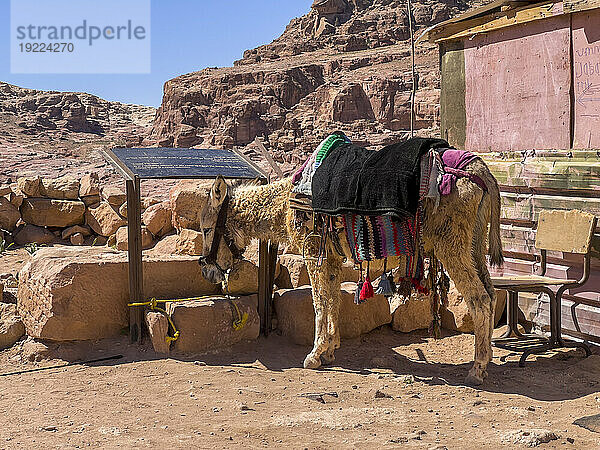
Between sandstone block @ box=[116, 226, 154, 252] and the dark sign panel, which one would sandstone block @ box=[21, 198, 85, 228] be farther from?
the dark sign panel

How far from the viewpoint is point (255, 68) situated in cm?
8688

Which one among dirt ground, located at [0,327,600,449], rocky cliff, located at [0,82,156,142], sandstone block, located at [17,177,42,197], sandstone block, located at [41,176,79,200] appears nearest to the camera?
dirt ground, located at [0,327,600,449]

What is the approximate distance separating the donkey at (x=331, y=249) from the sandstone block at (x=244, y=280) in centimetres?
51

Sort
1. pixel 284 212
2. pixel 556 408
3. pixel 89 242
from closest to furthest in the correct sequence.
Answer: pixel 556 408, pixel 284 212, pixel 89 242

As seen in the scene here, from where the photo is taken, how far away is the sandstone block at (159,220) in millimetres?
11078

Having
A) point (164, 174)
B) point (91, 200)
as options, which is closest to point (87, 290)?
point (164, 174)

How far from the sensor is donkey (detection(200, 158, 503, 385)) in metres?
5.61

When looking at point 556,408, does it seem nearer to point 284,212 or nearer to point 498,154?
point 284,212

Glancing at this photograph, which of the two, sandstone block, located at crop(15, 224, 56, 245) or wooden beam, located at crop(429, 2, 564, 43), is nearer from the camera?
wooden beam, located at crop(429, 2, 564, 43)

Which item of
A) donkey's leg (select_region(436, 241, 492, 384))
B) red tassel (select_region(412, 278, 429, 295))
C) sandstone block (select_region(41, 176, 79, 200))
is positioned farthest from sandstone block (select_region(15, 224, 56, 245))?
donkey's leg (select_region(436, 241, 492, 384))

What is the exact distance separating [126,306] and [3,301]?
1886mm

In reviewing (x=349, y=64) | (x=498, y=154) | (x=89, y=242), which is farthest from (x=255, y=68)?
(x=498, y=154)

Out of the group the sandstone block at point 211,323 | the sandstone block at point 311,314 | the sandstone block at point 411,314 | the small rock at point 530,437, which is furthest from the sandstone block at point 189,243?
the small rock at point 530,437

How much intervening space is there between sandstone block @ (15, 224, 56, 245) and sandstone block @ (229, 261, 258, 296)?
8.72 meters
